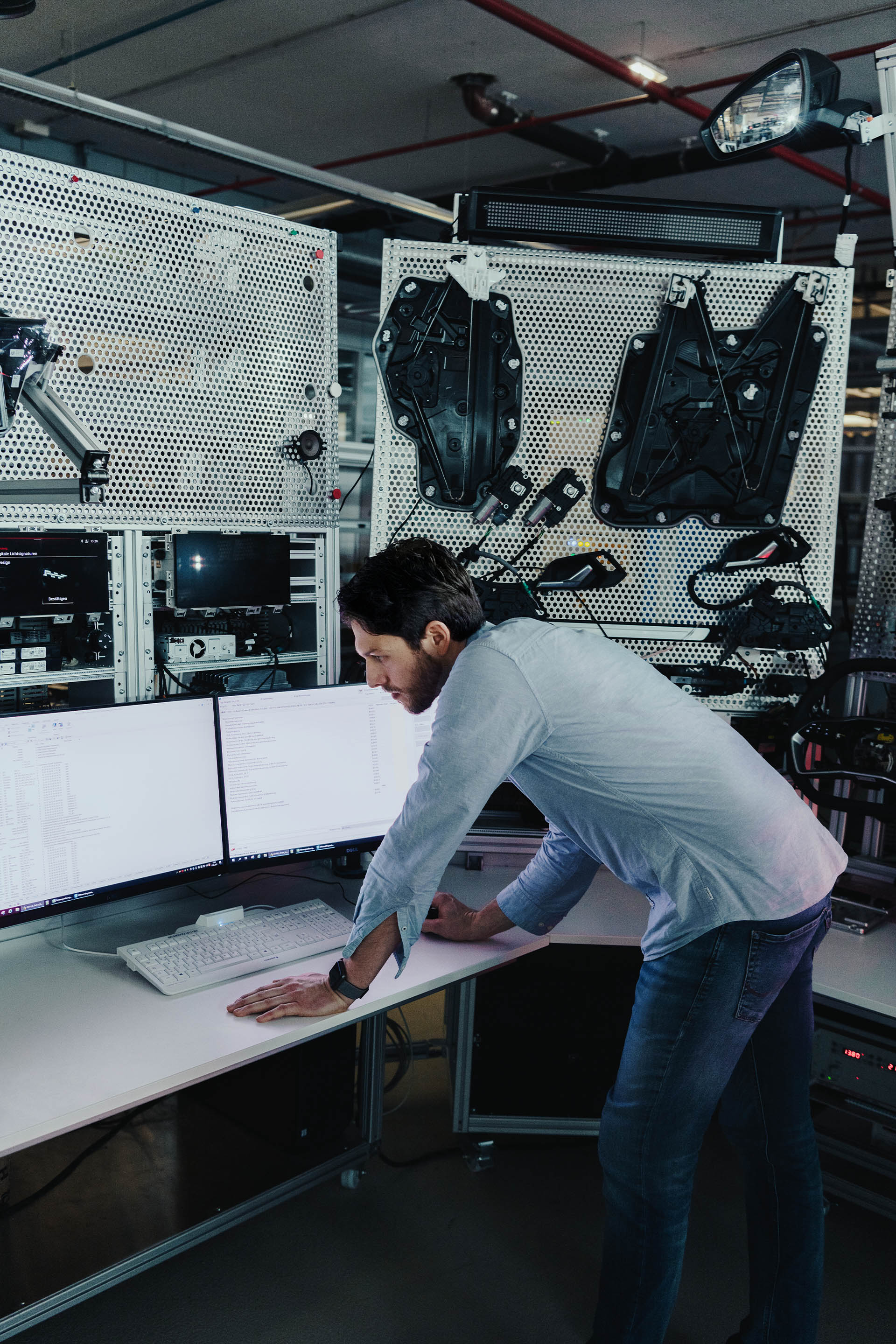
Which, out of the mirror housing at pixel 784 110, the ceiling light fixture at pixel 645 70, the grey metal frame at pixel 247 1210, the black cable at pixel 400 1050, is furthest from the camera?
the ceiling light fixture at pixel 645 70

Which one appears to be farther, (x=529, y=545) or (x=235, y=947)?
(x=529, y=545)

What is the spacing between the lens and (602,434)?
8.14ft

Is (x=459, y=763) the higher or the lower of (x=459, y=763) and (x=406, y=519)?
the lower

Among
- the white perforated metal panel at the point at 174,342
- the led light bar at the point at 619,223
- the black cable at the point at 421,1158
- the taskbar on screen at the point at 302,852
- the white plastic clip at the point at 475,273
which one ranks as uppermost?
the led light bar at the point at 619,223

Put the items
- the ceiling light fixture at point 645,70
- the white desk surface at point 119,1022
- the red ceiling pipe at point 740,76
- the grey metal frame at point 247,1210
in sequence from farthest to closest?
the ceiling light fixture at point 645,70 < the red ceiling pipe at point 740,76 < the grey metal frame at point 247,1210 < the white desk surface at point 119,1022

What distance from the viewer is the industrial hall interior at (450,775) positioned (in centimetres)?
158

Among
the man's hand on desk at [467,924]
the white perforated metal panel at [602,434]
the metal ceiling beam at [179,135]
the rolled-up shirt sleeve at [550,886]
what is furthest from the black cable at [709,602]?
the metal ceiling beam at [179,135]

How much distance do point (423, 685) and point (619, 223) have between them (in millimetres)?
1419

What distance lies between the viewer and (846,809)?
2.13 m

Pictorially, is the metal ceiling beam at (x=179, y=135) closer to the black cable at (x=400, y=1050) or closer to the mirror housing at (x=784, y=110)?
the mirror housing at (x=784, y=110)

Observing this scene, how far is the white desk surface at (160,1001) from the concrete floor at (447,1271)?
73 centimetres

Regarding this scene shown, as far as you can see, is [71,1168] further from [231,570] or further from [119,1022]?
[231,570]

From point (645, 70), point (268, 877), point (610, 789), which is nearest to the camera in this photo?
point (610, 789)

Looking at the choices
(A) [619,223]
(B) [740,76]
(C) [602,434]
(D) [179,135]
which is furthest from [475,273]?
(B) [740,76]
